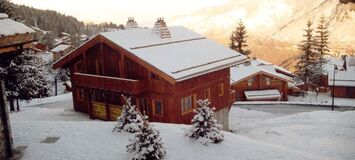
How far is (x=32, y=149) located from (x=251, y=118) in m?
25.4

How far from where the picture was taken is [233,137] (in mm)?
19203

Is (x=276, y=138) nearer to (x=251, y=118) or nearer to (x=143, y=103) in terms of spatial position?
(x=143, y=103)

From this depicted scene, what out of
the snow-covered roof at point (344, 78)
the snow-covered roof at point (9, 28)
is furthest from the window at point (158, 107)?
the snow-covered roof at point (344, 78)

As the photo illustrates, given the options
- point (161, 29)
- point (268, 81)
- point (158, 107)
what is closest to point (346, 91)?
point (268, 81)

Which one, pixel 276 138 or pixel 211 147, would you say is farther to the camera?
pixel 276 138

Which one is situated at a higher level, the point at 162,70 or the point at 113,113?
the point at 162,70

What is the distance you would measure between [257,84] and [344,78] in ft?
Answer: 47.6

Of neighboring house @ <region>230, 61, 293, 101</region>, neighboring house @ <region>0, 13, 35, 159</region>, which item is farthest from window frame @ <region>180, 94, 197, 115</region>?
neighboring house @ <region>230, 61, 293, 101</region>

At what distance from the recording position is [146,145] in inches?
635

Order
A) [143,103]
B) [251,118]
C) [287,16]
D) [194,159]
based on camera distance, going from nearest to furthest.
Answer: [194,159], [143,103], [251,118], [287,16]

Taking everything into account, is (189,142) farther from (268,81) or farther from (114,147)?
(268,81)

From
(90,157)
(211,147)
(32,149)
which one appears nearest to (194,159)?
(211,147)

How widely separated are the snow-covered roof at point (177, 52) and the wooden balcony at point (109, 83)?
6.98ft

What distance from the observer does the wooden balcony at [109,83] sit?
87.5ft
